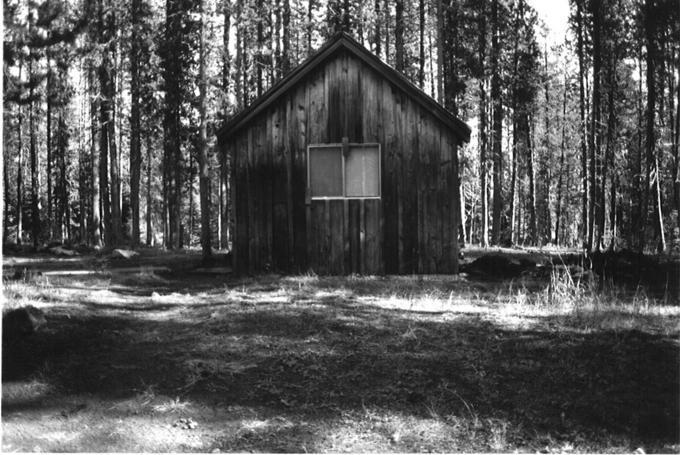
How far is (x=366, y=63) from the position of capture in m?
13.3

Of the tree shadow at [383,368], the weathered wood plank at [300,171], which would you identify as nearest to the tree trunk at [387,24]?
the weathered wood plank at [300,171]

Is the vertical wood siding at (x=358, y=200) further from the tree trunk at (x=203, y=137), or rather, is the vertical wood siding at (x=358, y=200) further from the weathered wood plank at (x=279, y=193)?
the tree trunk at (x=203, y=137)

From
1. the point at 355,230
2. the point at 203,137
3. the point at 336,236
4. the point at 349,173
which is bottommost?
the point at 336,236

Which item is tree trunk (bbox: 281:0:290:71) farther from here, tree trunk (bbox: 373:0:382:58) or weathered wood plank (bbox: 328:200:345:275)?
weathered wood plank (bbox: 328:200:345:275)

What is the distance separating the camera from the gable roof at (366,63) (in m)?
13.1

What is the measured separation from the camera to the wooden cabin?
43.6ft

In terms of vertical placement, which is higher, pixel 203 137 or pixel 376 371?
pixel 203 137

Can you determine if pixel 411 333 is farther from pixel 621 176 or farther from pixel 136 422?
pixel 621 176

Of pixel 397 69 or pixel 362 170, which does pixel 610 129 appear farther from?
pixel 362 170

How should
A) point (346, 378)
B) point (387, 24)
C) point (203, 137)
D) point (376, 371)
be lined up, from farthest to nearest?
point (387, 24), point (203, 137), point (376, 371), point (346, 378)

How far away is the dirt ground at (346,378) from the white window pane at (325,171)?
526 centimetres

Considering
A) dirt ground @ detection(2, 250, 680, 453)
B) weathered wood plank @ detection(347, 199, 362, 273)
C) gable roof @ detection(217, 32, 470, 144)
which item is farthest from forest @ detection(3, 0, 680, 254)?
dirt ground @ detection(2, 250, 680, 453)

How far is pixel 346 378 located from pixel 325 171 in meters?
8.50

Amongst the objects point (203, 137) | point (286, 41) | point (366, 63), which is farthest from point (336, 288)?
point (286, 41)
